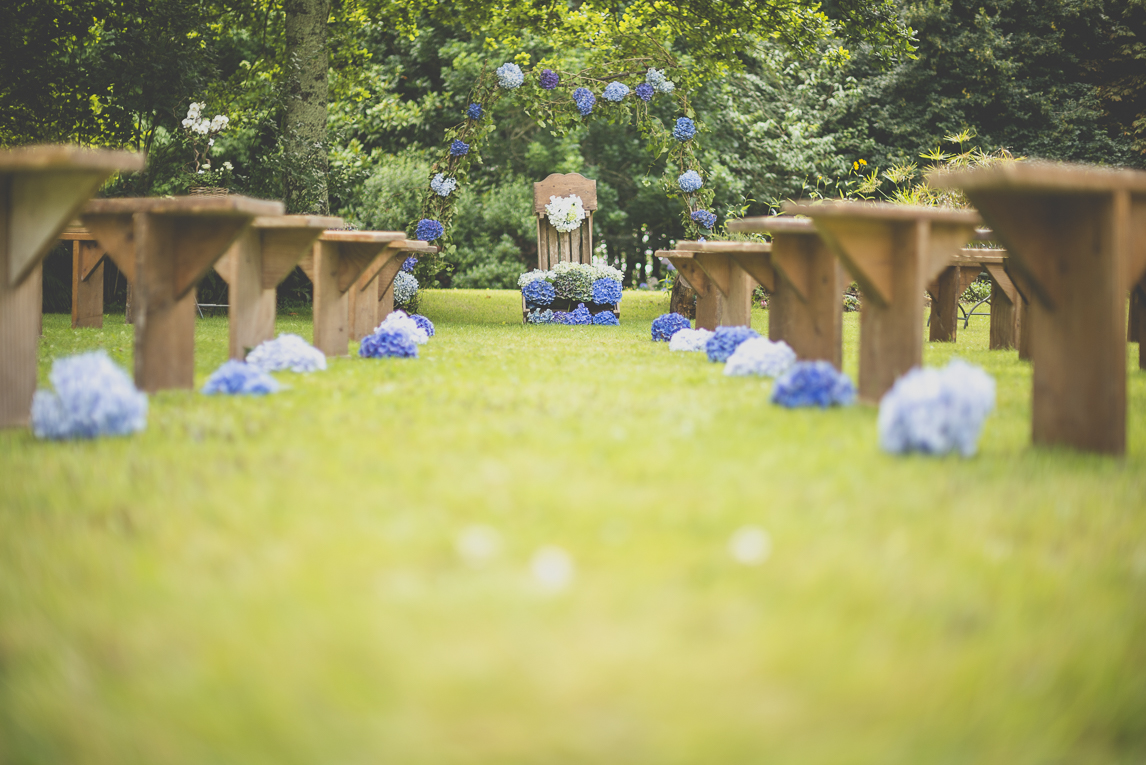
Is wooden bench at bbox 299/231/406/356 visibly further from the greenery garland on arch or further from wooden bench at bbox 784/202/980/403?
the greenery garland on arch

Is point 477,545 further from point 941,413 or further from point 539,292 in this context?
point 539,292

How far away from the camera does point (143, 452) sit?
239 centimetres

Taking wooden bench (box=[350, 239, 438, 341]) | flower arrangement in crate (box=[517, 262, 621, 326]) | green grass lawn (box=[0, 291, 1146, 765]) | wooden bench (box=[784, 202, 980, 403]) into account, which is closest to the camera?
green grass lawn (box=[0, 291, 1146, 765])

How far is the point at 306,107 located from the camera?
405 inches

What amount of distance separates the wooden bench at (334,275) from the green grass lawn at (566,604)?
2852 mm

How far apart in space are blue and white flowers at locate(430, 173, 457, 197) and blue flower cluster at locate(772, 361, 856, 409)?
8.03 meters

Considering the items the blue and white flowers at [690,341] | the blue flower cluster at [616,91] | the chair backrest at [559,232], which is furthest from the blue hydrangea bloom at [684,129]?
the blue and white flowers at [690,341]

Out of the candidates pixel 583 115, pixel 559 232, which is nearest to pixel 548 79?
pixel 583 115

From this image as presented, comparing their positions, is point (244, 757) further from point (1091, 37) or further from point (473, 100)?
point (1091, 37)

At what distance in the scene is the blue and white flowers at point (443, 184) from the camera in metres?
10.8

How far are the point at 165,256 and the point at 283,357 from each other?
115 cm

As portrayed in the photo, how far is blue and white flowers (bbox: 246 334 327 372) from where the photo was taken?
4543mm

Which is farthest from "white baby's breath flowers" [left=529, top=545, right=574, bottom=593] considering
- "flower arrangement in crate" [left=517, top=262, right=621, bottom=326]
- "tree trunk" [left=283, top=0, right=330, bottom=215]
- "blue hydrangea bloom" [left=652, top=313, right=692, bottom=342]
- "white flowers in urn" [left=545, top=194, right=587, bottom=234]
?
"white flowers in urn" [left=545, top=194, right=587, bottom=234]

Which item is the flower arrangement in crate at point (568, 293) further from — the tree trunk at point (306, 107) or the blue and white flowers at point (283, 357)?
the blue and white flowers at point (283, 357)
